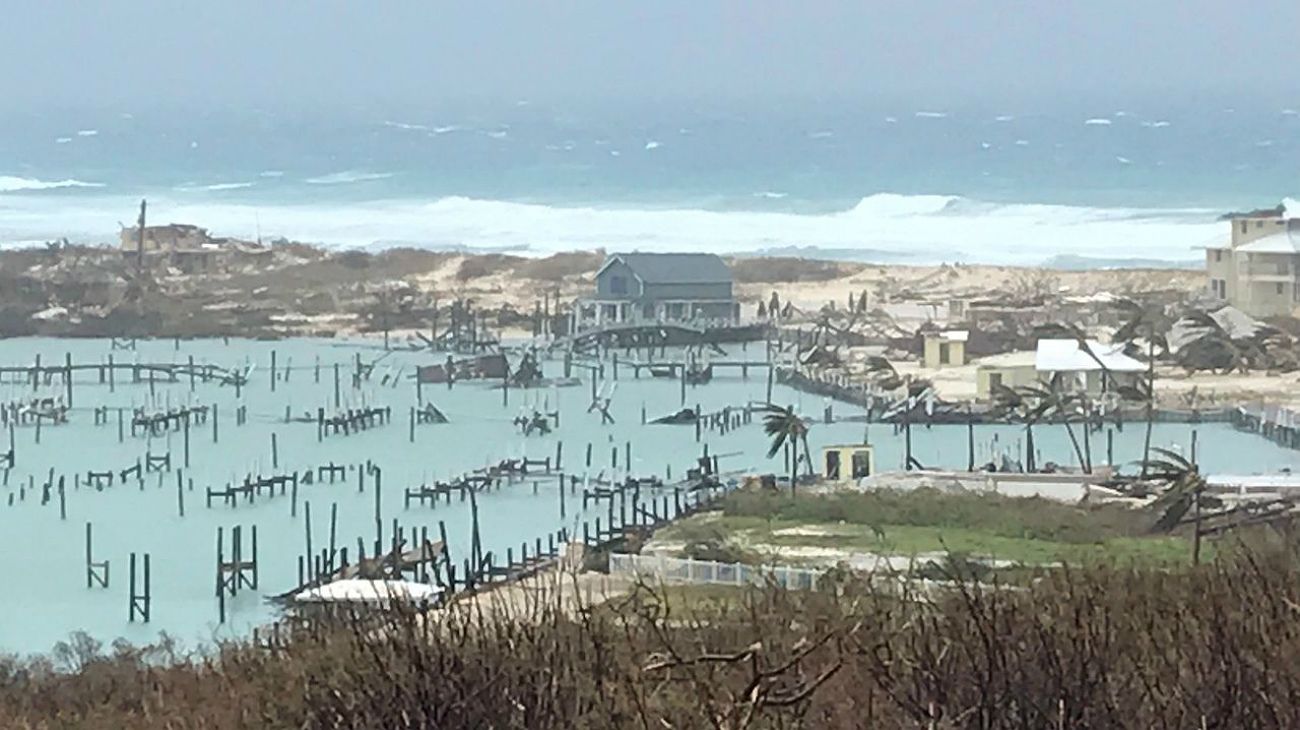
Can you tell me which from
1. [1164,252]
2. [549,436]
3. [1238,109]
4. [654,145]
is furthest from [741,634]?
[1238,109]

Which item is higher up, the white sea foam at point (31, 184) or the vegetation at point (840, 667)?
the white sea foam at point (31, 184)

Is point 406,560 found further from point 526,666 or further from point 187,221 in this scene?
point 187,221

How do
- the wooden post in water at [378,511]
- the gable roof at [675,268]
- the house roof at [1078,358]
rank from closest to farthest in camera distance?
the wooden post in water at [378,511], the house roof at [1078,358], the gable roof at [675,268]

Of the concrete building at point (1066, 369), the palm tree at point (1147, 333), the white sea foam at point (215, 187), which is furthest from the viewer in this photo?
the white sea foam at point (215, 187)

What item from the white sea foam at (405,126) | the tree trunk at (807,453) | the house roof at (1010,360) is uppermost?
the white sea foam at (405,126)

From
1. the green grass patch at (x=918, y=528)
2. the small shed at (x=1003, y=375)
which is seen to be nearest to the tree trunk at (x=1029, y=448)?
the small shed at (x=1003, y=375)

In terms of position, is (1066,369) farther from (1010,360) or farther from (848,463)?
(848,463)

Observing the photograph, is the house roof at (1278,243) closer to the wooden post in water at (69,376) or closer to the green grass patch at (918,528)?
the green grass patch at (918,528)

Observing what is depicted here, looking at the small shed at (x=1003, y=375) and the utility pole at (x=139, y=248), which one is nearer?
the small shed at (x=1003, y=375)
